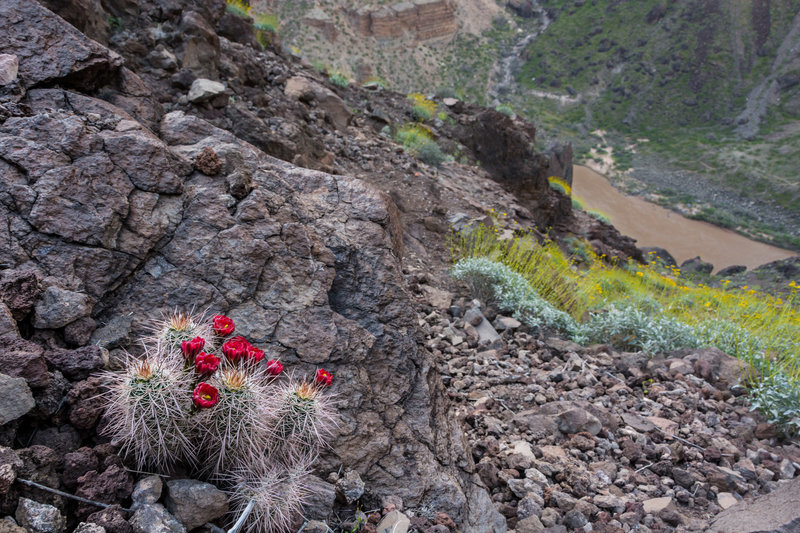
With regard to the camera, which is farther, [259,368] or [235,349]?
[259,368]

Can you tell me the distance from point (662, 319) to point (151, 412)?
4.62m

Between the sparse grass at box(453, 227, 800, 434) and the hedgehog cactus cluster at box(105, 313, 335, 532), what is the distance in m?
3.41

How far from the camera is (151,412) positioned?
4.85 feet

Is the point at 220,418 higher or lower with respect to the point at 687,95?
lower

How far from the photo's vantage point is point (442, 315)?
4.50 m

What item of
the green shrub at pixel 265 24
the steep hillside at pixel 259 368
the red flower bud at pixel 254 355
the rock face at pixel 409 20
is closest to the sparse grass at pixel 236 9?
the green shrub at pixel 265 24

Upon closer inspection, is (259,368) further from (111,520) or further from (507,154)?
(507,154)

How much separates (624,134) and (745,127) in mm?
8589

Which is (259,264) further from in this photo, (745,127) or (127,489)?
(745,127)

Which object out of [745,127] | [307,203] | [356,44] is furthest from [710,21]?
[307,203]

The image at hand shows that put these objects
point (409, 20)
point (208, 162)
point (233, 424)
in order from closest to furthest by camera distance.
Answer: point (233, 424), point (208, 162), point (409, 20)

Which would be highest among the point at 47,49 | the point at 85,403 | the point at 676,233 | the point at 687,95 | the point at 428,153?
the point at 687,95

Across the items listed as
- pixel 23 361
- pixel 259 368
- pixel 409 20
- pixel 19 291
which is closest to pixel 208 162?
pixel 19 291

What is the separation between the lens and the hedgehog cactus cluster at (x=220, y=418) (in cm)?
150
